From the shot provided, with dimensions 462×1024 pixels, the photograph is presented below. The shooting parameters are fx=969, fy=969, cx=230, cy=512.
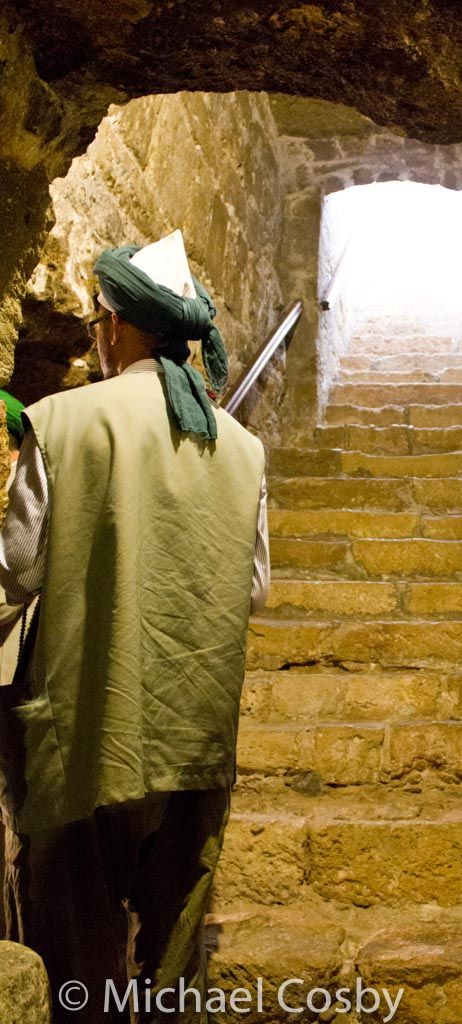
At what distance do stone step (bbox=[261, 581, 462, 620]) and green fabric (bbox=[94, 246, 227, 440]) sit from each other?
1.70 meters

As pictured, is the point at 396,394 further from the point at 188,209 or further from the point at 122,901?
the point at 122,901

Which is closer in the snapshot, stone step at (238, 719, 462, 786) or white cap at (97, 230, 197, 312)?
white cap at (97, 230, 197, 312)

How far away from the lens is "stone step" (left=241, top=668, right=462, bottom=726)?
2.52 m

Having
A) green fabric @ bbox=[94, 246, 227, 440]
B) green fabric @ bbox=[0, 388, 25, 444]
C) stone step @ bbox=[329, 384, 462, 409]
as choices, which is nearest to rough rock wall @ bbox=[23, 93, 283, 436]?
green fabric @ bbox=[0, 388, 25, 444]

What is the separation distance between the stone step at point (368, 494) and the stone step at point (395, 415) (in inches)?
35.8

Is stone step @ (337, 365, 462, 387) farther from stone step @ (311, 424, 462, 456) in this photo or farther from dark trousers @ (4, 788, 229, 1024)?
dark trousers @ (4, 788, 229, 1024)

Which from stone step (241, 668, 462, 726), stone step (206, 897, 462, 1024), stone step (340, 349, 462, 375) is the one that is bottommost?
stone step (206, 897, 462, 1024)

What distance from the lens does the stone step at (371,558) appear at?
3227 millimetres

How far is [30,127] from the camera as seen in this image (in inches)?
52.7

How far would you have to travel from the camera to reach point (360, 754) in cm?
237

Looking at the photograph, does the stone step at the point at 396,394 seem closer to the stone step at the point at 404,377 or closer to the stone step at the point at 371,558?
the stone step at the point at 404,377

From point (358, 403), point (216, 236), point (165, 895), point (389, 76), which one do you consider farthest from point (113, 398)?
point (358, 403)

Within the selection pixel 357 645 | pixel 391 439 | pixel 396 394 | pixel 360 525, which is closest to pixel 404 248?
pixel 396 394

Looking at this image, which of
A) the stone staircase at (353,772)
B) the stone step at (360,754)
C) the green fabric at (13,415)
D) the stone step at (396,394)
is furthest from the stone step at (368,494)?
the green fabric at (13,415)
